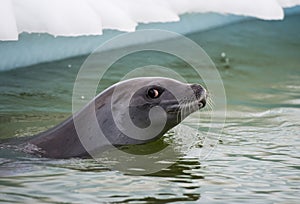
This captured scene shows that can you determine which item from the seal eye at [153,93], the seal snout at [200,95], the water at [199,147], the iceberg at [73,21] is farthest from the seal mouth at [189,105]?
the iceberg at [73,21]

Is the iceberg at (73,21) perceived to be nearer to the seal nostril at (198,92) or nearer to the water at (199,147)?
the water at (199,147)

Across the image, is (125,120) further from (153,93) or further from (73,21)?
(73,21)

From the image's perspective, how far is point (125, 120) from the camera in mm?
4047

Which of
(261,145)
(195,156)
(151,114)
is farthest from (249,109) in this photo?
(151,114)

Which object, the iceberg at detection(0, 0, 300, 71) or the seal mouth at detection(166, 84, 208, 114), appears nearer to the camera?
the seal mouth at detection(166, 84, 208, 114)

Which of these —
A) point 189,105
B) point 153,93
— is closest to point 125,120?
point 153,93

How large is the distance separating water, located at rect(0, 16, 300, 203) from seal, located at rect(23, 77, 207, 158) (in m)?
0.11

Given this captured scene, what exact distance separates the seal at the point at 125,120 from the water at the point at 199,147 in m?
0.11

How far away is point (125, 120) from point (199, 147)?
66 centimetres

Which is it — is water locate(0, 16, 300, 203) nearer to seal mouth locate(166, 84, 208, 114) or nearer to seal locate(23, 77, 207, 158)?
seal locate(23, 77, 207, 158)

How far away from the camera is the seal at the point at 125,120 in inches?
159

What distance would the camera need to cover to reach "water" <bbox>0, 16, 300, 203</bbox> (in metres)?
3.60

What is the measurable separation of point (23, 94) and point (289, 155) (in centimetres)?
224

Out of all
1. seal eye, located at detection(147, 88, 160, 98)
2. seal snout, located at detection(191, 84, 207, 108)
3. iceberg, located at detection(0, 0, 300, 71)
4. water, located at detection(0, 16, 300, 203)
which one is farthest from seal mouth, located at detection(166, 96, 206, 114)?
iceberg, located at detection(0, 0, 300, 71)
